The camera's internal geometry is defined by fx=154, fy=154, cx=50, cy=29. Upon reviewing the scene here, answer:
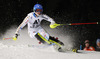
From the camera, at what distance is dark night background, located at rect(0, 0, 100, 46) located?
28.7 ft

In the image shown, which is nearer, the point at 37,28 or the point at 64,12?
the point at 37,28

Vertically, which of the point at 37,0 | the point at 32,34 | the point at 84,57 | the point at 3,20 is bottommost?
the point at 84,57

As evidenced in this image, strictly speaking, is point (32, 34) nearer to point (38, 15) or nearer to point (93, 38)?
point (38, 15)

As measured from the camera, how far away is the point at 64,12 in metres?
9.33

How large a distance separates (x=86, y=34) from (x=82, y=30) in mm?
367

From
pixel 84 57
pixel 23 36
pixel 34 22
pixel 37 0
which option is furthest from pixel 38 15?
pixel 37 0

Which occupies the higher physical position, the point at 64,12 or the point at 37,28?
the point at 64,12

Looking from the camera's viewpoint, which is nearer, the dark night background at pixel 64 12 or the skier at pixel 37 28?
the skier at pixel 37 28

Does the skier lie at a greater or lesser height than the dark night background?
lesser

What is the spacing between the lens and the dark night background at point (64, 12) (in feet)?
28.7

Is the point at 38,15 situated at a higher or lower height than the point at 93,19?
lower

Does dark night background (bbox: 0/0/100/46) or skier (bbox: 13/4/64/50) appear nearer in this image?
skier (bbox: 13/4/64/50)

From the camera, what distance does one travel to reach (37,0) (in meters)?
8.73

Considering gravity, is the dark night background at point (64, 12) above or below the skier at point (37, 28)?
above
